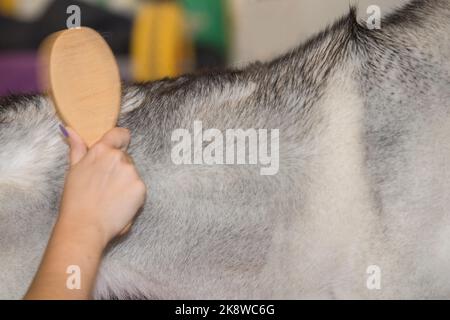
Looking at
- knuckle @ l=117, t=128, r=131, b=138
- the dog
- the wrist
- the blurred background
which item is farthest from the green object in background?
the wrist

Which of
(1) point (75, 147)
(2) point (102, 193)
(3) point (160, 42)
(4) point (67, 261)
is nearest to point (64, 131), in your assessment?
(1) point (75, 147)

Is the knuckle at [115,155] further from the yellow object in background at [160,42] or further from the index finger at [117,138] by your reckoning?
the yellow object in background at [160,42]

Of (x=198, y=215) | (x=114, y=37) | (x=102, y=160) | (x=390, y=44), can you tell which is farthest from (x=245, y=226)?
(x=114, y=37)

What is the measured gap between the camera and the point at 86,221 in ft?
3.76

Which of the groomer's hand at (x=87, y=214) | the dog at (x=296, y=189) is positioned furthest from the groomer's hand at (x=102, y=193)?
the dog at (x=296, y=189)

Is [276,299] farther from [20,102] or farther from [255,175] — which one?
[20,102]

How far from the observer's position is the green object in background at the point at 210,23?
5.74 ft

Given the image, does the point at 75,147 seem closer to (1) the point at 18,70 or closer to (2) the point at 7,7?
(1) the point at 18,70

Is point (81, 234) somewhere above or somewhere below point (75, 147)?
below

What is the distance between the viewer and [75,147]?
1.24 meters

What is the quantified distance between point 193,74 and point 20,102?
0.42 meters

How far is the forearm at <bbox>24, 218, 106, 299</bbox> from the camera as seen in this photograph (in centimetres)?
108

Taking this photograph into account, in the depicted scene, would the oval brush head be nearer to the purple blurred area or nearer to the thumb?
the thumb

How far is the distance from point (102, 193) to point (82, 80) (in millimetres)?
265
